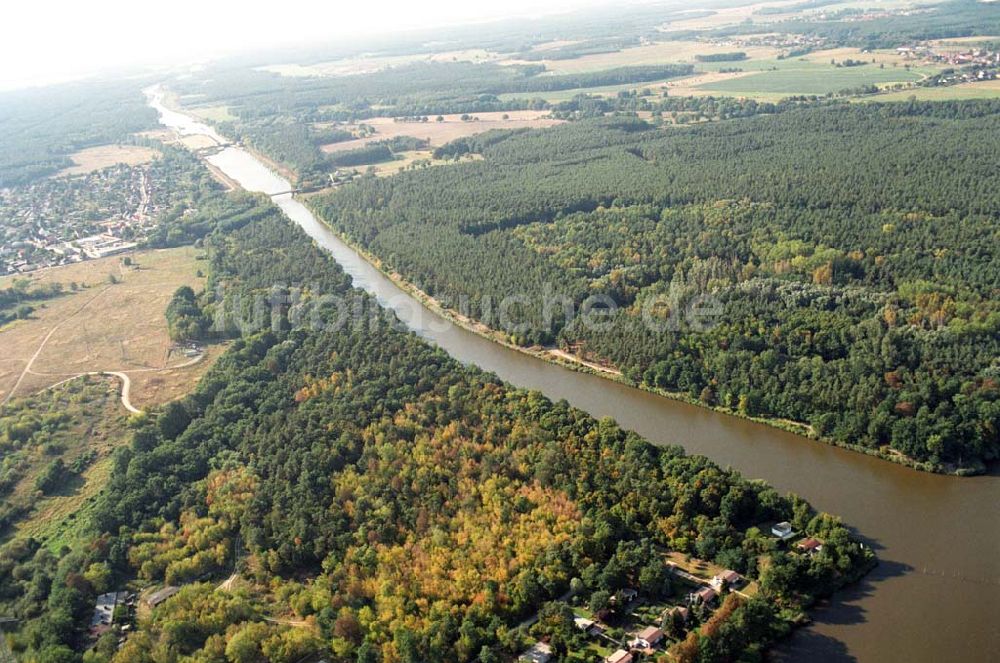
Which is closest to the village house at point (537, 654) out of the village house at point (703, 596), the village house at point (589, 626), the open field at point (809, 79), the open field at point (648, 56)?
the village house at point (589, 626)

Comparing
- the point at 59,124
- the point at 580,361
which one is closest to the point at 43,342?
the point at 580,361

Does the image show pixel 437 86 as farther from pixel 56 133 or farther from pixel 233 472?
pixel 233 472

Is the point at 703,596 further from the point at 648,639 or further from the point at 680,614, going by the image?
the point at 648,639

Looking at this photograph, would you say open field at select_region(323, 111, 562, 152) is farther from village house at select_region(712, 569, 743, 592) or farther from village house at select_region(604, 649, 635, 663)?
village house at select_region(604, 649, 635, 663)

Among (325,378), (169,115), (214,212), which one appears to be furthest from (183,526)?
(169,115)

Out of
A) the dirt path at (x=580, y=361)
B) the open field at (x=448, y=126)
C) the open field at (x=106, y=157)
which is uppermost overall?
the open field at (x=448, y=126)

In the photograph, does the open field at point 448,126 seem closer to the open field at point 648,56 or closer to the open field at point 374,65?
the open field at point 648,56

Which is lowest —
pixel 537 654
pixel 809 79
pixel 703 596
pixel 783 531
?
pixel 537 654

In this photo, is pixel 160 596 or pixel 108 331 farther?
pixel 108 331
